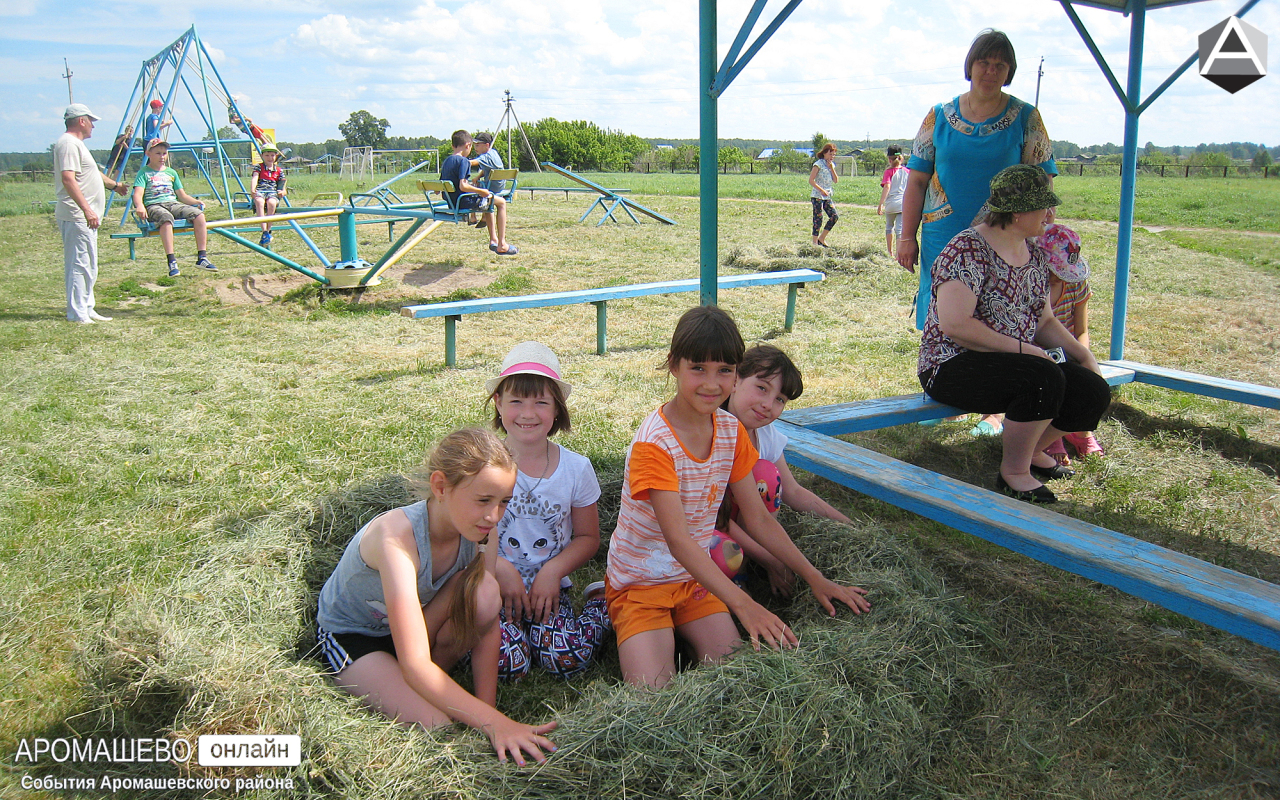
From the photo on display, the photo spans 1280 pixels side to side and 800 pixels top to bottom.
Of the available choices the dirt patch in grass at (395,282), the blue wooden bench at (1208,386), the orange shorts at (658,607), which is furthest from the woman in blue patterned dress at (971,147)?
the dirt patch in grass at (395,282)

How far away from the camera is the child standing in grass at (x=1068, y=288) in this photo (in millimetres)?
3994

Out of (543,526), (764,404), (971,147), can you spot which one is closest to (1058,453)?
(971,147)

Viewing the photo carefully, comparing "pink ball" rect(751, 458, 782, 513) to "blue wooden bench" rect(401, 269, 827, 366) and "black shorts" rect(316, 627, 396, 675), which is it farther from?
"blue wooden bench" rect(401, 269, 827, 366)

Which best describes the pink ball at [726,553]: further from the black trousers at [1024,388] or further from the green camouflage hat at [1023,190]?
the green camouflage hat at [1023,190]

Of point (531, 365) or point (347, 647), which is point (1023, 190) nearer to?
point (531, 365)

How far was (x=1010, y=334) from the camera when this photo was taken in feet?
11.5

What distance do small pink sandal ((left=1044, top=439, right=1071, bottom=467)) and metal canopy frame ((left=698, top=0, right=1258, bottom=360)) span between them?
5.16ft

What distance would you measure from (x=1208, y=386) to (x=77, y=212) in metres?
9.30

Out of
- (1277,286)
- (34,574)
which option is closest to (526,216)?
(1277,286)

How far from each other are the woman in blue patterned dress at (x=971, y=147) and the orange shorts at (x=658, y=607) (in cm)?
235

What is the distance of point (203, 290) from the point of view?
938 centimetres

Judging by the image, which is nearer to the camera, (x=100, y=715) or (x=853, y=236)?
(x=100, y=715)

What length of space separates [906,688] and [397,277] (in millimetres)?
9096

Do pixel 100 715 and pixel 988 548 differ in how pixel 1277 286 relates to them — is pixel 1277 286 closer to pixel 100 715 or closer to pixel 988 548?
pixel 988 548
